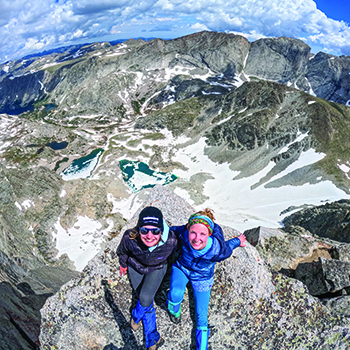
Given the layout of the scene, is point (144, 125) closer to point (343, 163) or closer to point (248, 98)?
point (248, 98)

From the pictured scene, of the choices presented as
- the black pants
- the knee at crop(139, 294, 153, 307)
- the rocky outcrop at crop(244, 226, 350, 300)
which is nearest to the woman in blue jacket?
the black pants

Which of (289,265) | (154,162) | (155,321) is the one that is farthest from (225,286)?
(154,162)

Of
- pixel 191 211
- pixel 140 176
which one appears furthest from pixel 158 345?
pixel 140 176

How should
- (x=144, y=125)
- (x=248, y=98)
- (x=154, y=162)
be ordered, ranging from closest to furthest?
(x=154, y=162), (x=248, y=98), (x=144, y=125)

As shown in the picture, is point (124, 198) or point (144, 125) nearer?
point (124, 198)

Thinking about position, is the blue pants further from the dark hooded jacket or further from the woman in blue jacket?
the dark hooded jacket

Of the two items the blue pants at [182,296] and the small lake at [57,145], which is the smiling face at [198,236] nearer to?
the blue pants at [182,296]

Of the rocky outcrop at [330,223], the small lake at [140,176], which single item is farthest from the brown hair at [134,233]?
the small lake at [140,176]

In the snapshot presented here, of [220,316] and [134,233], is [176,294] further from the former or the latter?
[134,233]
